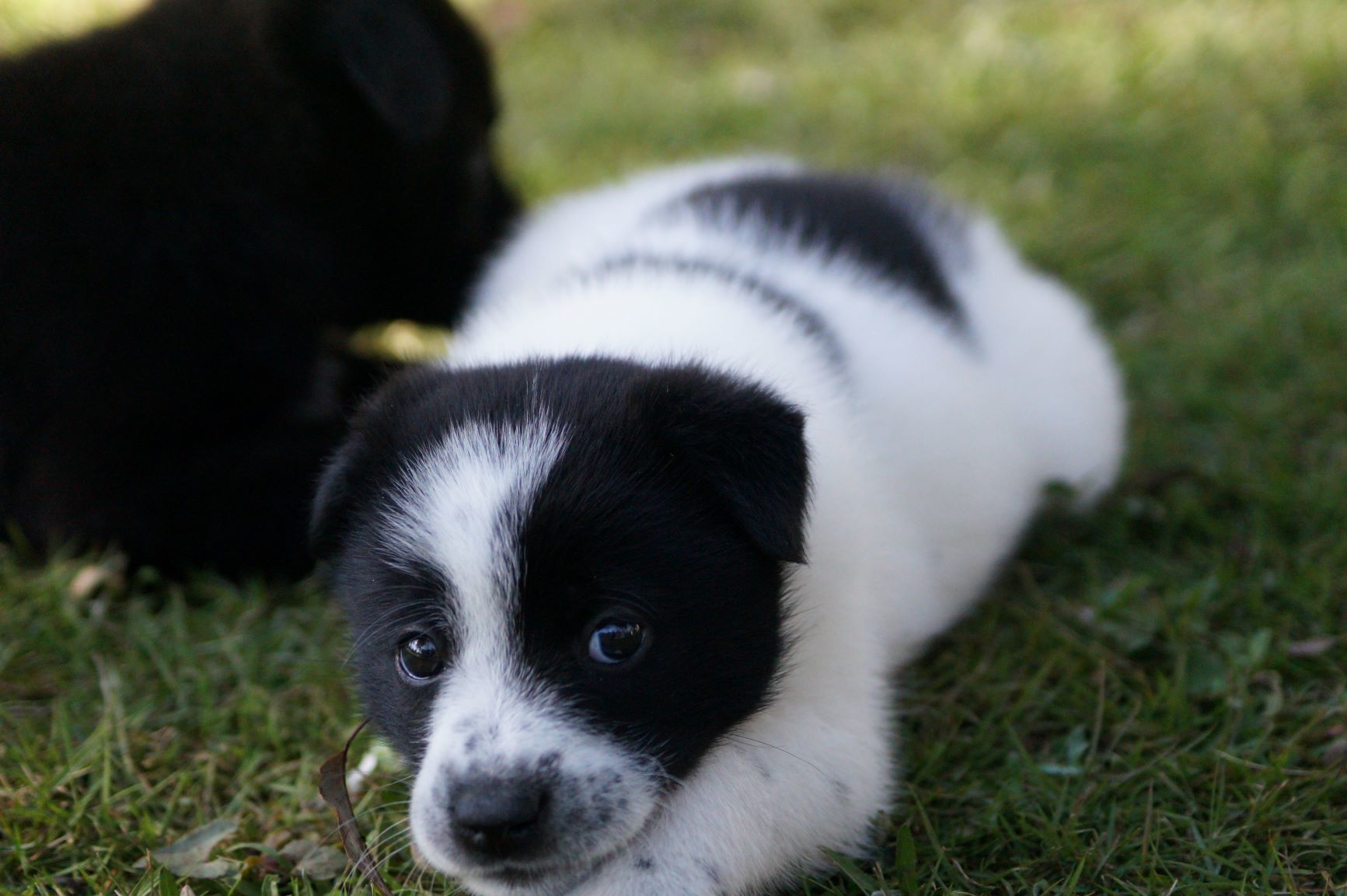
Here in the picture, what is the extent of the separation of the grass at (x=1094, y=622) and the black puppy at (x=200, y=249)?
27 centimetres

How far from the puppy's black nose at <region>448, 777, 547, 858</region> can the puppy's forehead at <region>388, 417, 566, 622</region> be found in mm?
287

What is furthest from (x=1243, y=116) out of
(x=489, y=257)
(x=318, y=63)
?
(x=318, y=63)

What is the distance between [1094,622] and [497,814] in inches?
66.5

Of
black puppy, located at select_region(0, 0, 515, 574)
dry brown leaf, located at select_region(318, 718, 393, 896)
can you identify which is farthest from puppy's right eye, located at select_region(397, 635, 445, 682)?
black puppy, located at select_region(0, 0, 515, 574)

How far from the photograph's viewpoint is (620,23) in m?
7.66

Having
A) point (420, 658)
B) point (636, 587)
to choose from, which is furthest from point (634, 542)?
point (420, 658)

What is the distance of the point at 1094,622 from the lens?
10.4 ft

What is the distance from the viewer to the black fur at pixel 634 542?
2.22 m

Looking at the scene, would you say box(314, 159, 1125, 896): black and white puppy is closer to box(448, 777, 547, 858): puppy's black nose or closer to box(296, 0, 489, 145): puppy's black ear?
box(448, 777, 547, 858): puppy's black nose

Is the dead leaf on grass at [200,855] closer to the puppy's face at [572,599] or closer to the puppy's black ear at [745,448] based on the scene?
the puppy's face at [572,599]

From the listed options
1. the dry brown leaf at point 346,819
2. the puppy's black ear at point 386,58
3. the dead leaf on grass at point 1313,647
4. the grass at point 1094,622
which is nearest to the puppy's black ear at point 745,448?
the grass at point 1094,622

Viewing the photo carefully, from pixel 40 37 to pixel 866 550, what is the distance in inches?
122

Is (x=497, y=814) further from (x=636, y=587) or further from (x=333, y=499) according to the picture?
(x=333, y=499)

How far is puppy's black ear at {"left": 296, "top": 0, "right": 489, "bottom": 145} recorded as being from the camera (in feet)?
12.7
